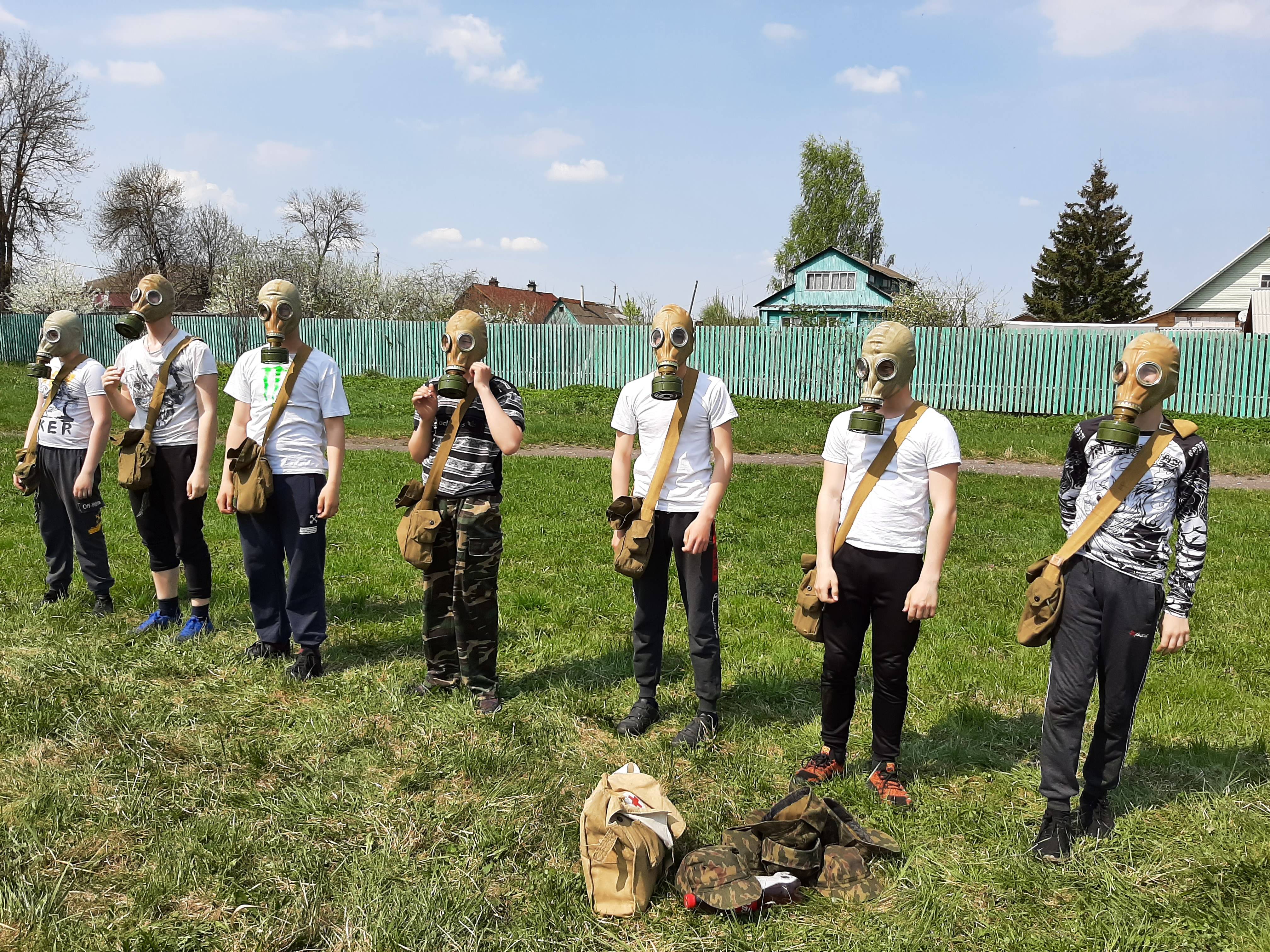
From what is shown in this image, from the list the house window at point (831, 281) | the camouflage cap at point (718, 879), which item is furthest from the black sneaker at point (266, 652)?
the house window at point (831, 281)

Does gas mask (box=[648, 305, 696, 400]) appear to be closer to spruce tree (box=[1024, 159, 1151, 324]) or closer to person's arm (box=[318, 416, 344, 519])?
person's arm (box=[318, 416, 344, 519])

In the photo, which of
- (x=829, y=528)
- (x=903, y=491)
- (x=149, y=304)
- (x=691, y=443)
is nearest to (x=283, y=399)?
(x=149, y=304)

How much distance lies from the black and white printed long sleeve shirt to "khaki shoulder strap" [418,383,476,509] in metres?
2.86

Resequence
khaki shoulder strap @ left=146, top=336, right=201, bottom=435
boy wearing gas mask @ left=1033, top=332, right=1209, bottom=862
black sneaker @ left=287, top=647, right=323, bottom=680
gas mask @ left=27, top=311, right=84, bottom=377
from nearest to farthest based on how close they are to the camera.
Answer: boy wearing gas mask @ left=1033, top=332, right=1209, bottom=862, black sneaker @ left=287, top=647, right=323, bottom=680, khaki shoulder strap @ left=146, top=336, right=201, bottom=435, gas mask @ left=27, top=311, right=84, bottom=377

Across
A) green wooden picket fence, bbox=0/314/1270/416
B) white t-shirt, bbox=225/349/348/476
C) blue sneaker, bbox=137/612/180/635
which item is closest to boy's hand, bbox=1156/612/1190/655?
white t-shirt, bbox=225/349/348/476

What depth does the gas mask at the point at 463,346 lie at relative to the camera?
423 centimetres

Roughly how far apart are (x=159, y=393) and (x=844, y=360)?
17.7 meters

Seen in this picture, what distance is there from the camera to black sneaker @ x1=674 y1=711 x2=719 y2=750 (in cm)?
431

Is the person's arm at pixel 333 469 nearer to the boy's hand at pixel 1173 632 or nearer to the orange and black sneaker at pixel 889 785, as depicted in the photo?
the orange and black sneaker at pixel 889 785

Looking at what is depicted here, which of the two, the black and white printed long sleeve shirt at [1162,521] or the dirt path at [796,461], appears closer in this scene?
the black and white printed long sleeve shirt at [1162,521]

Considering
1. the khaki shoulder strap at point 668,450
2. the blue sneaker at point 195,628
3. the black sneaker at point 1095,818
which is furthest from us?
the blue sneaker at point 195,628

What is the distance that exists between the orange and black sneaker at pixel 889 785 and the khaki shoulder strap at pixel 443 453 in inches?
98.4

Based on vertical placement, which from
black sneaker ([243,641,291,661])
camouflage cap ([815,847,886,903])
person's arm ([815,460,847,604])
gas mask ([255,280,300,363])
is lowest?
camouflage cap ([815,847,886,903])

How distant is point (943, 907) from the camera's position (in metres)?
3.02
